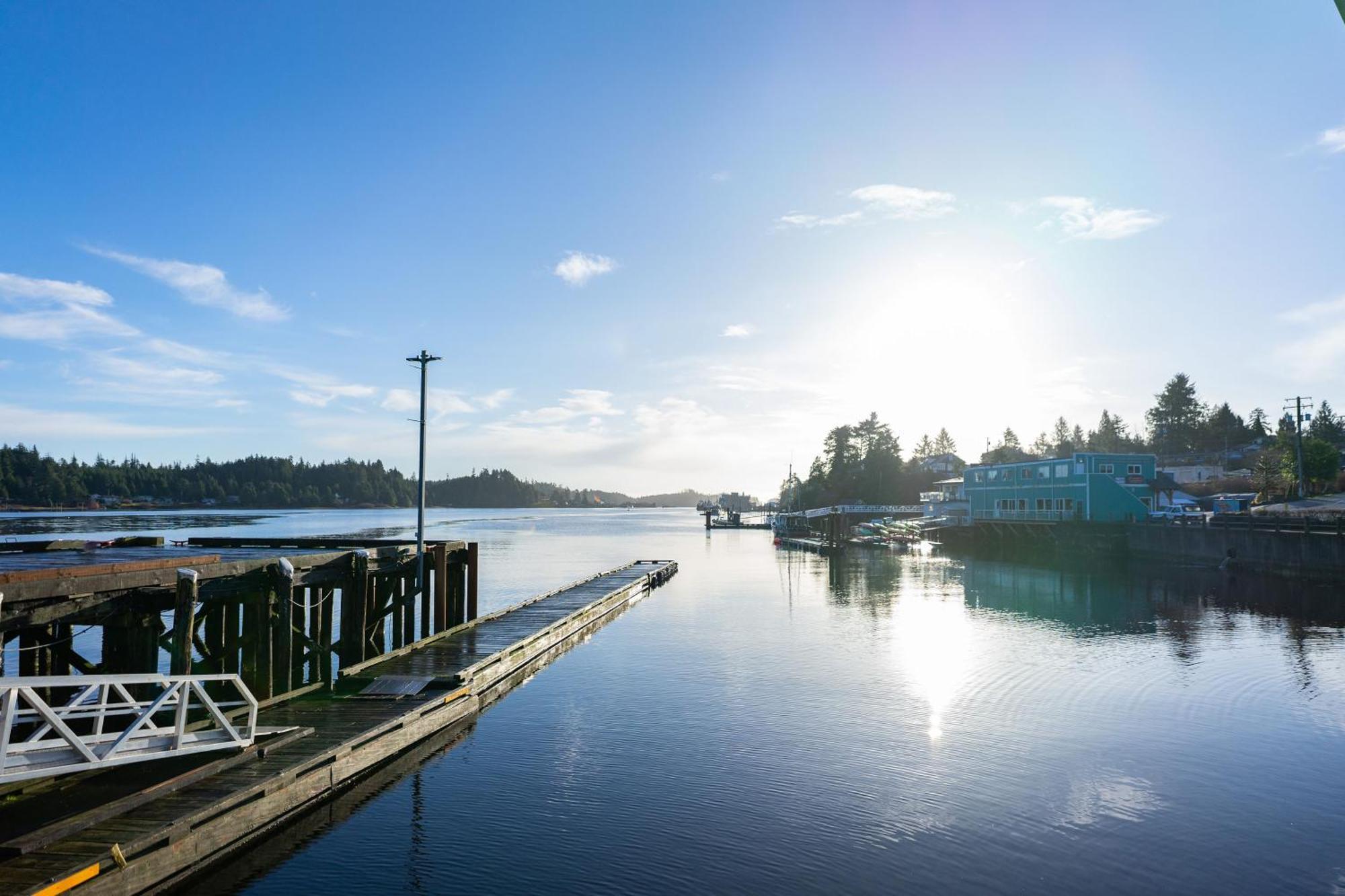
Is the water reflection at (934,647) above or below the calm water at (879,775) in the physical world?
below

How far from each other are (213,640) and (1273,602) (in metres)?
57.7

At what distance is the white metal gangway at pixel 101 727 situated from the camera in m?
11.3

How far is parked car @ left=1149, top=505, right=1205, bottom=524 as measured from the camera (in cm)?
7631

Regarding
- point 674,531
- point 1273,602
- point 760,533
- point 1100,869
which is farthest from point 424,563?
point 674,531

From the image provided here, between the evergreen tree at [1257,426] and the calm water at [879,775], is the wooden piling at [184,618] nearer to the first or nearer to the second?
the calm water at [879,775]

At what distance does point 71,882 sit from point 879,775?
52.7 feet

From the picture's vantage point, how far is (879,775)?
1955 centimetres

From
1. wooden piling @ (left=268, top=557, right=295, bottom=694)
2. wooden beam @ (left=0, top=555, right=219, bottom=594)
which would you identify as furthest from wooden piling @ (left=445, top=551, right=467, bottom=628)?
wooden beam @ (left=0, top=555, right=219, bottom=594)

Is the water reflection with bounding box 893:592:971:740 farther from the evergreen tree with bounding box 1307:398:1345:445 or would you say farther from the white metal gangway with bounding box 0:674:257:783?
the evergreen tree with bounding box 1307:398:1345:445

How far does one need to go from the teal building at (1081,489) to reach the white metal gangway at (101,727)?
283ft

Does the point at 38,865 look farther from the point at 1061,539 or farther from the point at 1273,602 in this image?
the point at 1061,539

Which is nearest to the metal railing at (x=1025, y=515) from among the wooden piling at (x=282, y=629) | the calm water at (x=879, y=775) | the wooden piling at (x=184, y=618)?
the calm water at (x=879, y=775)

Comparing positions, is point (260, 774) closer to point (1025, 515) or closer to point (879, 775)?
point (879, 775)

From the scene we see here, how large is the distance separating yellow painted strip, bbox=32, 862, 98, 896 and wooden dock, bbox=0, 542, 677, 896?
17 mm
